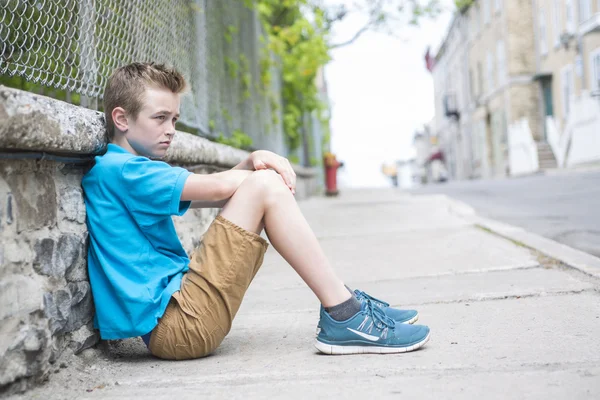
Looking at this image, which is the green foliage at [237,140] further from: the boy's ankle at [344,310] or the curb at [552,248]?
the boy's ankle at [344,310]

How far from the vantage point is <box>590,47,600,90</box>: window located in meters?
→ 20.4

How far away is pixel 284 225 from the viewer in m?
2.33

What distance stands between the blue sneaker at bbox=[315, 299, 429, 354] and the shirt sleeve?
0.68m

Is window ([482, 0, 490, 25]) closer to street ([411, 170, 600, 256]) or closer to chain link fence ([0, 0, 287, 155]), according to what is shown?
street ([411, 170, 600, 256])

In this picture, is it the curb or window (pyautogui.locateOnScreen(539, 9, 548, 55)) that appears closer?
the curb

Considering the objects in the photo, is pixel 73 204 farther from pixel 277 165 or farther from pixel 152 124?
pixel 277 165

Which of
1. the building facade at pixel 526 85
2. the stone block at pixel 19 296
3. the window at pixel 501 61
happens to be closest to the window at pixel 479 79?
the building facade at pixel 526 85

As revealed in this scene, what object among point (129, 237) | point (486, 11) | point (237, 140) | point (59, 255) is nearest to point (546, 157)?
point (486, 11)

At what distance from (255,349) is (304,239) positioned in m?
0.49

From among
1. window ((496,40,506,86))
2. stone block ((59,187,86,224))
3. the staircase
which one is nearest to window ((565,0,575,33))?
the staircase

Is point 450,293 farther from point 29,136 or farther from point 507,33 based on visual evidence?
Result: point 507,33

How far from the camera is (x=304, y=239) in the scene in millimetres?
2332

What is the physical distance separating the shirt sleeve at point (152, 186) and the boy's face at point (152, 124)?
0.63 ft

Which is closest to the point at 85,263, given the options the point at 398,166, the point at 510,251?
the point at 510,251
